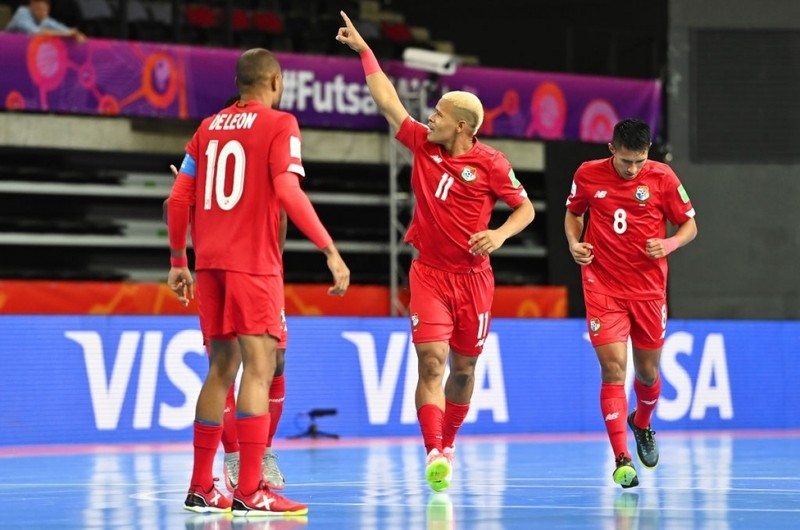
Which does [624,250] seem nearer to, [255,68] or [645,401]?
[645,401]

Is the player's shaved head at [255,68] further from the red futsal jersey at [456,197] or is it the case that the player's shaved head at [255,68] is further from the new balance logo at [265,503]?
the new balance logo at [265,503]

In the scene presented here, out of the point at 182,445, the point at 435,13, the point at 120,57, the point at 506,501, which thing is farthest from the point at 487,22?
the point at 506,501

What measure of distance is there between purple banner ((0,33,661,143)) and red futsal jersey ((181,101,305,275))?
10028mm

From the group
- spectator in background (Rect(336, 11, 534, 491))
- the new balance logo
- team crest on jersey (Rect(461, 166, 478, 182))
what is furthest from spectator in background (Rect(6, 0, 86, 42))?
the new balance logo

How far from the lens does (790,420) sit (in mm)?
15641

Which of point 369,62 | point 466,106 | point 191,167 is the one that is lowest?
point 191,167

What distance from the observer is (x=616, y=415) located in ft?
28.8

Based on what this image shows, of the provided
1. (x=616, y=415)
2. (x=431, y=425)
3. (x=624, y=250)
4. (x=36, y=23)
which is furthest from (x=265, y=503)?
(x=36, y=23)

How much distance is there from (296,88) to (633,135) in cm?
958

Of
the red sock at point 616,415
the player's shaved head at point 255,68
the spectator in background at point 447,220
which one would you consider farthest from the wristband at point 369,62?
the red sock at point 616,415

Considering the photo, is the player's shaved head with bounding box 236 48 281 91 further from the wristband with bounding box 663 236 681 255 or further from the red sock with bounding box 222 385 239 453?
the wristband with bounding box 663 236 681 255

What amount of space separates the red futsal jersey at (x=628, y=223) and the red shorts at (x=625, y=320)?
5cm

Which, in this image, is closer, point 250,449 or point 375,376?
point 250,449

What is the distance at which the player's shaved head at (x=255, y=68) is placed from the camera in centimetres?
699
